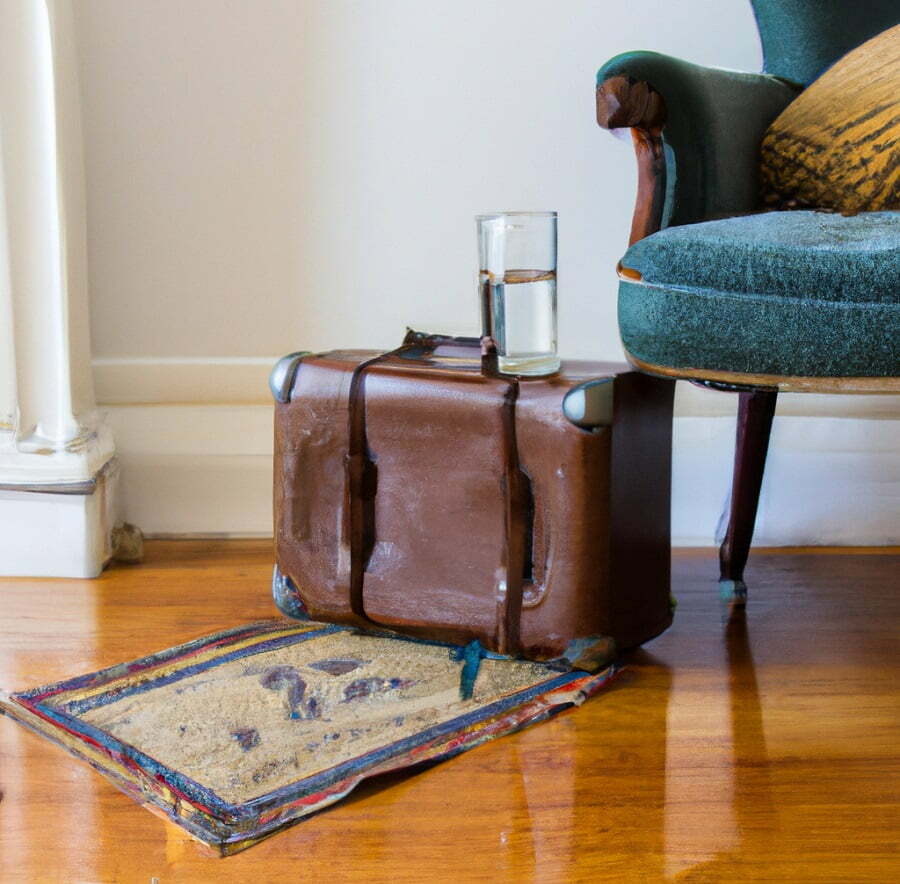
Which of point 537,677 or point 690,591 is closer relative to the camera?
point 537,677

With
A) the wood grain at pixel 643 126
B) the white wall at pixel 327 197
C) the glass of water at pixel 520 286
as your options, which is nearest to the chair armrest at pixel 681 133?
the wood grain at pixel 643 126

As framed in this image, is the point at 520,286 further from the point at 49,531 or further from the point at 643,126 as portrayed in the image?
the point at 49,531

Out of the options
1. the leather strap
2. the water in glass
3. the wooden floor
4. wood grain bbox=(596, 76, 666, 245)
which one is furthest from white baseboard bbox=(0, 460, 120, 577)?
wood grain bbox=(596, 76, 666, 245)

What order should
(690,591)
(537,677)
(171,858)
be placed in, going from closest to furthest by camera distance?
(171,858) < (537,677) < (690,591)

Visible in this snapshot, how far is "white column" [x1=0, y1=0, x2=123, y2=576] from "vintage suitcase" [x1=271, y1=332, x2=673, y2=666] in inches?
17.0

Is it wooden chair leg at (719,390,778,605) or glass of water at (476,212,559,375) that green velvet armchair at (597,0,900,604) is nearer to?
glass of water at (476,212,559,375)

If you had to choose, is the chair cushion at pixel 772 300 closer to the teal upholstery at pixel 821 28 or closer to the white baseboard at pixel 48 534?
the teal upholstery at pixel 821 28

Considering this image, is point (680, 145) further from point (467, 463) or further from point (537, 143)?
point (537, 143)

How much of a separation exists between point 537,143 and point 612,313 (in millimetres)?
294

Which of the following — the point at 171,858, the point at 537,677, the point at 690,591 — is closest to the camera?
the point at 171,858

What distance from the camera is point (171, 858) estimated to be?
2.72 feet

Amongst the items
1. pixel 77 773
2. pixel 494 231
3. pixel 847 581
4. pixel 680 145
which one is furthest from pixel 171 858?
pixel 847 581

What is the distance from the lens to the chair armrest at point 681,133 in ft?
3.75

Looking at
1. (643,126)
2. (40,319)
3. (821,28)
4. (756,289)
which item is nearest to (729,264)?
(756,289)
